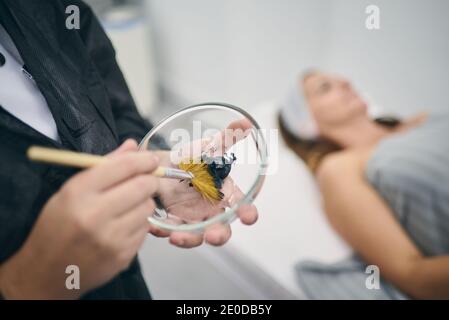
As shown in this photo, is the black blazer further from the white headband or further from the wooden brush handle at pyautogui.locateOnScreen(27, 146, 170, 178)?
the white headband

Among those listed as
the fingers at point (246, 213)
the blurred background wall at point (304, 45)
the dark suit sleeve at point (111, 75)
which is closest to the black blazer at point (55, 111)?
the dark suit sleeve at point (111, 75)

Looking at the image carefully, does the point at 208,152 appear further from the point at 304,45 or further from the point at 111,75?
the point at 304,45

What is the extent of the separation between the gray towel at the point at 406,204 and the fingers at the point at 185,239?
434 millimetres

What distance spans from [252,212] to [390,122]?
0.97m

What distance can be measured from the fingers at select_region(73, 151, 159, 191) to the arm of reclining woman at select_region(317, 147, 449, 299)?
25.3 inches

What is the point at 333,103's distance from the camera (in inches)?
43.4

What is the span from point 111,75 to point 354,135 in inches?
32.9

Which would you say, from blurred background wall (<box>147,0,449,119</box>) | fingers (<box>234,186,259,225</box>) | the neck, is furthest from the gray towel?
blurred background wall (<box>147,0,449,119</box>)

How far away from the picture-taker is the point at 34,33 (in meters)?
0.45

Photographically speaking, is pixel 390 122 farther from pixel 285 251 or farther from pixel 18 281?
pixel 18 281

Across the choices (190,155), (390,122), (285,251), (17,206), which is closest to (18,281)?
(17,206)

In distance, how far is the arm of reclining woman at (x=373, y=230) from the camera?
686 millimetres

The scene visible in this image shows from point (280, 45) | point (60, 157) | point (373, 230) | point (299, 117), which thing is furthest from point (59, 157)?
point (280, 45)

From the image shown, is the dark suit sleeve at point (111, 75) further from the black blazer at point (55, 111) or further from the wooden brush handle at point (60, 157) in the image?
the wooden brush handle at point (60, 157)
